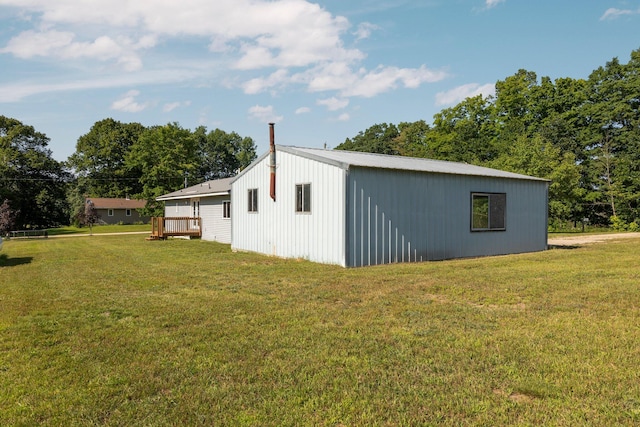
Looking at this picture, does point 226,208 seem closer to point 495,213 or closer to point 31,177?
point 495,213

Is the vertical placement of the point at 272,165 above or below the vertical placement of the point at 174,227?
above

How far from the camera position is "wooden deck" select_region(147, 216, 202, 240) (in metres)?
22.9

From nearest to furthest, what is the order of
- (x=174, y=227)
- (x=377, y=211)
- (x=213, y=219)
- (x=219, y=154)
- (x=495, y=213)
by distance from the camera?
1. (x=377, y=211)
2. (x=495, y=213)
3. (x=213, y=219)
4. (x=174, y=227)
5. (x=219, y=154)

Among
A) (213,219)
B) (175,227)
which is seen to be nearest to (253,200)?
(213,219)

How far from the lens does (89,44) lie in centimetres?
1327

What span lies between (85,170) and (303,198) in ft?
185

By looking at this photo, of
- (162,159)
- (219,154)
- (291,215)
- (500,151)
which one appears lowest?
(291,215)

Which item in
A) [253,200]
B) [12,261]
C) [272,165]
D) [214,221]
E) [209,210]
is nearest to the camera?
[12,261]

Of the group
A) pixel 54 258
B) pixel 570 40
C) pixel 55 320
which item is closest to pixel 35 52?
pixel 54 258

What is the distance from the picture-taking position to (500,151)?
39719 millimetres

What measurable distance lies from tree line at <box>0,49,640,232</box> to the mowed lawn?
26012 mm

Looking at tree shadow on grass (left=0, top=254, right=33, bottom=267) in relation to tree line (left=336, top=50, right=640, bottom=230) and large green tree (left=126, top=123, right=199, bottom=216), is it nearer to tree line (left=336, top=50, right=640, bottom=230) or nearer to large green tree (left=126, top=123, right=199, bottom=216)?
tree line (left=336, top=50, right=640, bottom=230)

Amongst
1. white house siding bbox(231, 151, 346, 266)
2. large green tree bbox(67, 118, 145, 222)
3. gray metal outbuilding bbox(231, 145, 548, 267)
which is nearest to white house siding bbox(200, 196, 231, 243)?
white house siding bbox(231, 151, 346, 266)

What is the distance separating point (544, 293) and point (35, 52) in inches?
644
